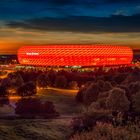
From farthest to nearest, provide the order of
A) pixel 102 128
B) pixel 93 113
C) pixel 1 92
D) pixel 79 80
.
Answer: pixel 79 80, pixel 1 92, pixel 93 113, pixel 102 128

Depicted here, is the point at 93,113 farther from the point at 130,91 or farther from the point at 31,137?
the point at 130,91

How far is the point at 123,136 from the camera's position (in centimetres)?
1839

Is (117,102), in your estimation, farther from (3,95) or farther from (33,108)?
(3,95)

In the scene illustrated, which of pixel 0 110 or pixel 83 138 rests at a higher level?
pixel 83 138

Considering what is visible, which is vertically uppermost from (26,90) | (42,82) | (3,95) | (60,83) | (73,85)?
(26,90)

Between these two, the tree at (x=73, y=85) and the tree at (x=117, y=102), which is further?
the tree at (x=73, y=85)

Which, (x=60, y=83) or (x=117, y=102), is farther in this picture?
(x=60, y=83)

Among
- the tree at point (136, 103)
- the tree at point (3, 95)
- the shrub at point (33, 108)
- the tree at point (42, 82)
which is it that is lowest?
the tree at point (42, 82)

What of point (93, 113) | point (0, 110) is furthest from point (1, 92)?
point (93, 113)

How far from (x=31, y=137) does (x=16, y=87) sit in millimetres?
55349

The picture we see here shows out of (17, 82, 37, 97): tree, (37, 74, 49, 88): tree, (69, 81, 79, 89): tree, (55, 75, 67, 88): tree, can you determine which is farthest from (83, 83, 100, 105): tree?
Answer: (55, 75, 67, 88): tree

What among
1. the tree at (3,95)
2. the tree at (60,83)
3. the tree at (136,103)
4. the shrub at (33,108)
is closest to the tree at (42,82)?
the tree at (60,83)

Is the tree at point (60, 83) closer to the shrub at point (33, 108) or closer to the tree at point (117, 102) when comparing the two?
the shrub at point (33, 108)

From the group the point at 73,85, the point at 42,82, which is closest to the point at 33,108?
A: the point at 42,82
